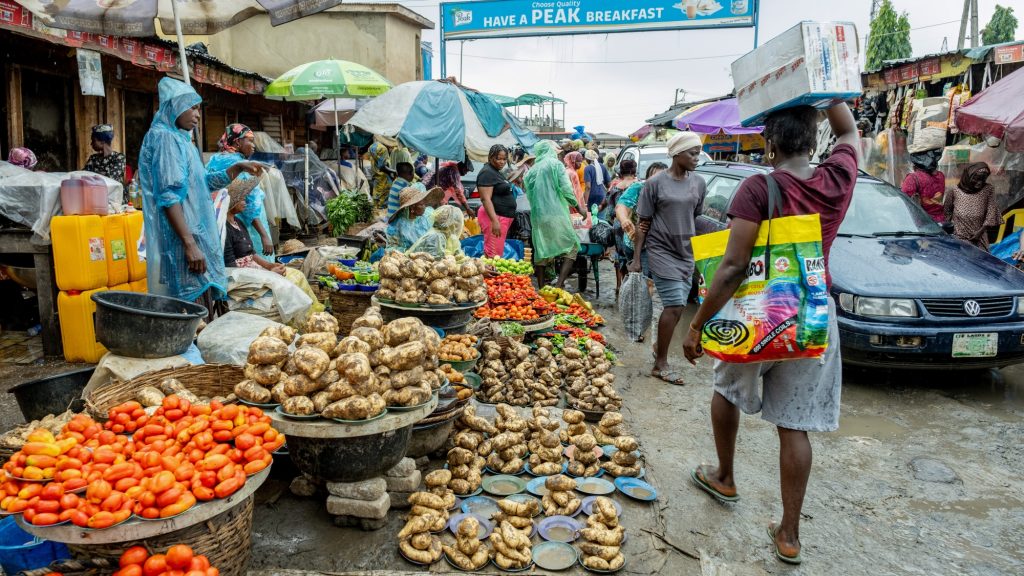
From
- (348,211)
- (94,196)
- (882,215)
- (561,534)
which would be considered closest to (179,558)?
(561,534)

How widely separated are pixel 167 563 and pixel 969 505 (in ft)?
14.1

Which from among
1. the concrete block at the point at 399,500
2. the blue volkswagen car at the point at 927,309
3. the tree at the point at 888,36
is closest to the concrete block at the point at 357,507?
the concrete block at the point at 399,500

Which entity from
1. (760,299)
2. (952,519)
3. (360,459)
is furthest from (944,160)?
(360,459)

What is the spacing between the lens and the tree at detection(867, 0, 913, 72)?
122 ft

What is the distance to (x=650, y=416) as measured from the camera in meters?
5.38

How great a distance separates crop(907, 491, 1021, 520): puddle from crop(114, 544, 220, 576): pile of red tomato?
151 inches

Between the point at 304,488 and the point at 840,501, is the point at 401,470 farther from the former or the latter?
the point at 840,501

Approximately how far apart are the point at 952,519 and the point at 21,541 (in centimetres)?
467

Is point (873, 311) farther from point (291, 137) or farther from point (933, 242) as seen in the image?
point (291, 137)

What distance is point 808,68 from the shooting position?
2.99 metres

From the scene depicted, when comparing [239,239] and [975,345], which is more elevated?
[239,239]

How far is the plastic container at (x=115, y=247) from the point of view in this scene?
5.85 m

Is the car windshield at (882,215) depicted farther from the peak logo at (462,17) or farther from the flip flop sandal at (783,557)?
the peak logo at (462,17)

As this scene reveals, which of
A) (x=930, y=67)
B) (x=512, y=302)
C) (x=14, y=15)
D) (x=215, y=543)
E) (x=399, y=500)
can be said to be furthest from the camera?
(x=930, y=67)
